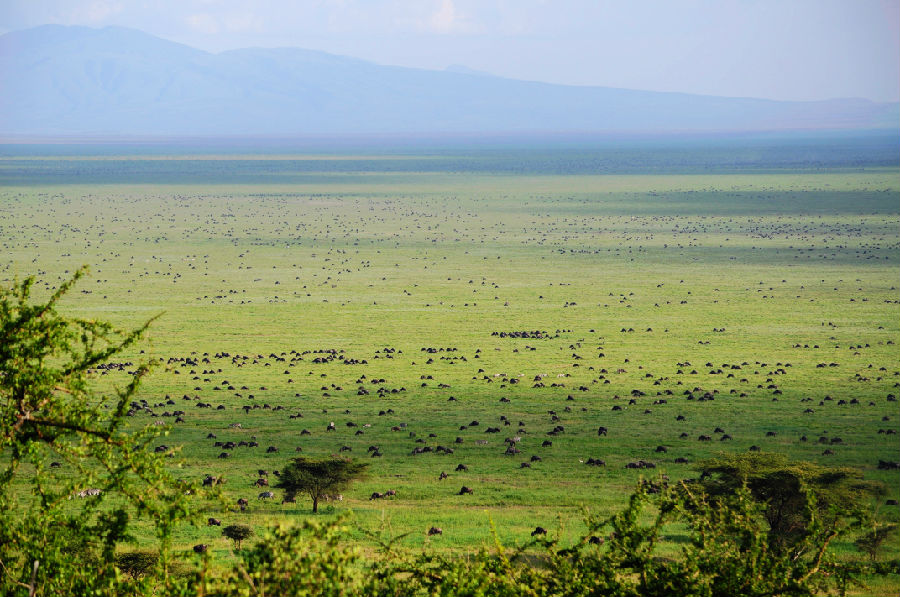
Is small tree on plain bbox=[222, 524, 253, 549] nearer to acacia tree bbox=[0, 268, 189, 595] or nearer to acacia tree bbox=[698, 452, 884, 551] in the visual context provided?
→ acacia tree bbox=[698, 452, 884, 551]

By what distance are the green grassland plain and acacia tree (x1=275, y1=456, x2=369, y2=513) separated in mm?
542

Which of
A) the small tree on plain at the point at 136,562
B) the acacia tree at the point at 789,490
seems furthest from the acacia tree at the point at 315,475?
the acacia tree at the point at 789,490

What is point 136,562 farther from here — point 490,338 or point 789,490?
point 490,338

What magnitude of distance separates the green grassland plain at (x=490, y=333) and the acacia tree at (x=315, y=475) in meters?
0.54

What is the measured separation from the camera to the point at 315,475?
952 inches

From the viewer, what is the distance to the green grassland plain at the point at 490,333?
93.6 feet

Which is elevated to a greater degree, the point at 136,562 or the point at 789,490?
the point at 136,562

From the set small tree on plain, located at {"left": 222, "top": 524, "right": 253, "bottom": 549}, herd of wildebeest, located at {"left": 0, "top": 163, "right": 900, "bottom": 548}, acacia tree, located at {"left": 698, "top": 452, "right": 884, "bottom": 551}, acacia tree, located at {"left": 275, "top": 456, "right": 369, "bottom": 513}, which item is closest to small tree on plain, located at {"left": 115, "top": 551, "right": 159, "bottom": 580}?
herd of wildebeest, located at {"left": 0, "top": 163, "right": 900, "bottom": 548}

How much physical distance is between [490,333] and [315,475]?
28.7m

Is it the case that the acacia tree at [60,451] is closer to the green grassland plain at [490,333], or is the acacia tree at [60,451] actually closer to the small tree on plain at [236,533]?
the green grassland plain at [490,333]

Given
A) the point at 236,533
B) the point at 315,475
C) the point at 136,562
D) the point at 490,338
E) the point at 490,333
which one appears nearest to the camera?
the point at 136,562

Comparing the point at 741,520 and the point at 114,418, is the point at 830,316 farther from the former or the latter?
the point at 114,418

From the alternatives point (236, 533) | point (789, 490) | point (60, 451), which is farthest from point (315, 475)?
point (60, 451)

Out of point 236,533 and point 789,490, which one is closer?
point 236,533
